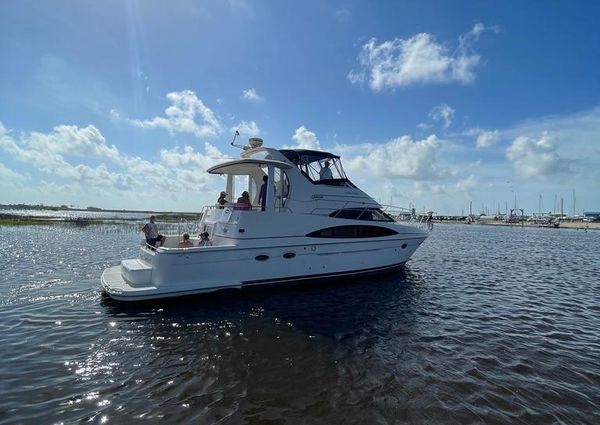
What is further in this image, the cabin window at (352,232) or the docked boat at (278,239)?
the cabin window at (352,232)

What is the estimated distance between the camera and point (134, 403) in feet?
16.3

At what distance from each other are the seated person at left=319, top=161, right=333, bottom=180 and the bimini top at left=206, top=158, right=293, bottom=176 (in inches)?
75.1

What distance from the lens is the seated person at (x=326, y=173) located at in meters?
13.6

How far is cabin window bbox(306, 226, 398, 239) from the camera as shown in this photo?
12.2m

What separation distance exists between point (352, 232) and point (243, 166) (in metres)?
5.02

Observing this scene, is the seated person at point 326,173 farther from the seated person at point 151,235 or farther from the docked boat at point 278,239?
the seated person at point 151,235

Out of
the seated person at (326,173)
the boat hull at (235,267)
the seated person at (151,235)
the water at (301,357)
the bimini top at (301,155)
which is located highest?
the bimini top at (301,155)

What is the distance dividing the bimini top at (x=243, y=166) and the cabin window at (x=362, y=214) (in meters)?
2.77

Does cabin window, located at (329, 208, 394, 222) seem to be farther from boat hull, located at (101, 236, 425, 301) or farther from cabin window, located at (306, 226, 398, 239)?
boat hull, located at (101, 236, 425, 301)

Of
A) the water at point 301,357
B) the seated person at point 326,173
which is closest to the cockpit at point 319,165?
the seated person at point 326,173

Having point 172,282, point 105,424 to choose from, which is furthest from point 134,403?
point 172,282

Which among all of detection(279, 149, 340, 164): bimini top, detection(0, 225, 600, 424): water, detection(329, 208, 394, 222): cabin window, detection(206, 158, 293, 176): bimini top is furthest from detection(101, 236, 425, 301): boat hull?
detection(279, 149, 340, 164): bimini top

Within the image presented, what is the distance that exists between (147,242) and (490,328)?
10578 millimetres

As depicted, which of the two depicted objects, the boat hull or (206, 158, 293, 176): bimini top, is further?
(206, 158, 293, 176): bimini top
